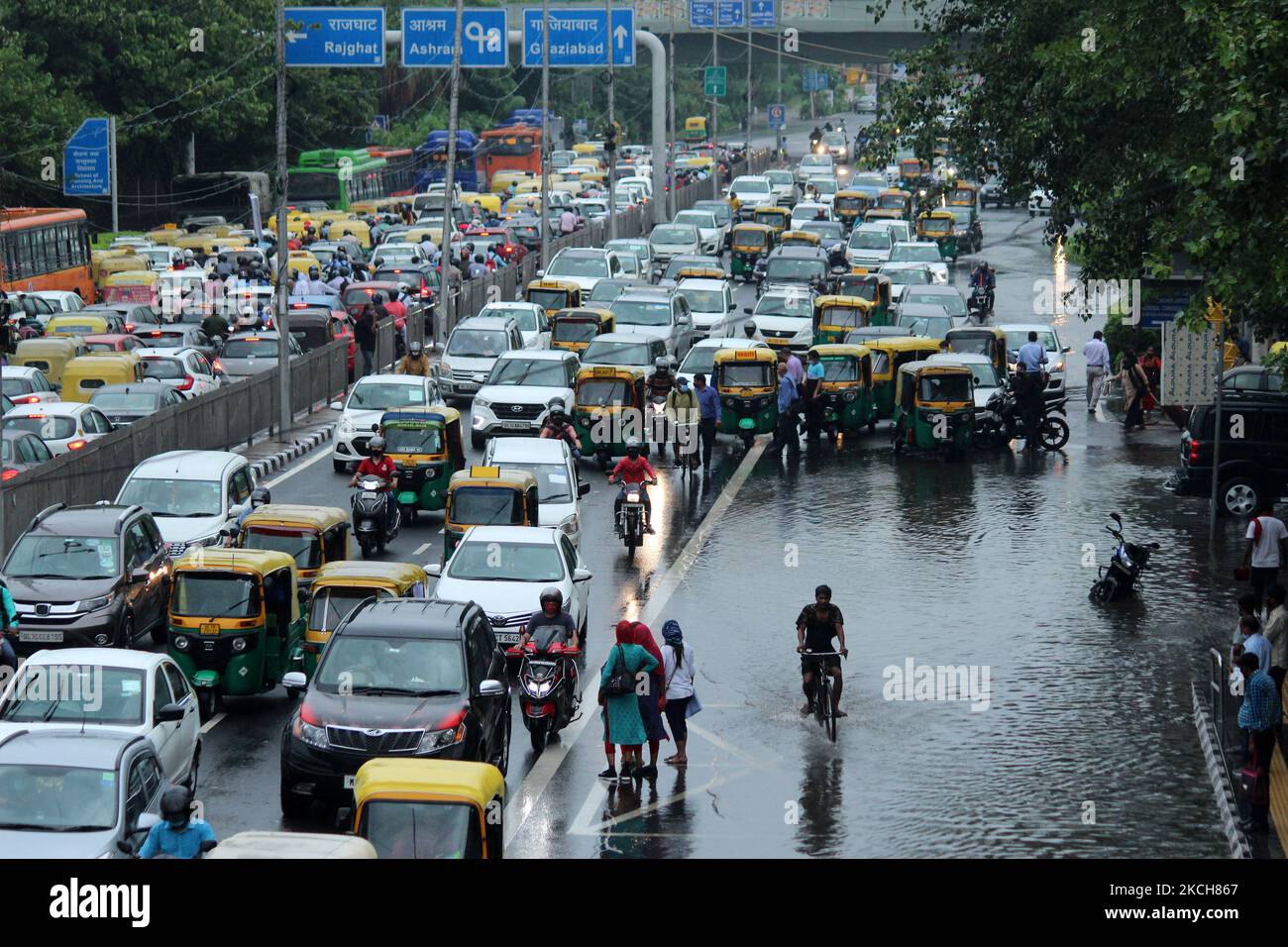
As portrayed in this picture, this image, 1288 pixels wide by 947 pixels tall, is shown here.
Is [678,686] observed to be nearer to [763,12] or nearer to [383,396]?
[383,396]

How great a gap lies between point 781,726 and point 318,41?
146 ft

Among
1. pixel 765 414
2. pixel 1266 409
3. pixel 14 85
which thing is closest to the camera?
pixel 1266 409

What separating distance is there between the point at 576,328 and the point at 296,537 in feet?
65.7

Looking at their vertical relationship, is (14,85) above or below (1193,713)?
above

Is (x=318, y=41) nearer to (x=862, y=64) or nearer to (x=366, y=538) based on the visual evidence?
(x=366, y=538)

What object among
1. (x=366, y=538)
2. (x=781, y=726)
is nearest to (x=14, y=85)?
(x=366, y=538)

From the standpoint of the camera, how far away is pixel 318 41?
2425 inches

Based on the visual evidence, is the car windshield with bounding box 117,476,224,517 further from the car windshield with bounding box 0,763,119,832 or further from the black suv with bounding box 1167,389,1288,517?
the black suv with bounding box 1167,389,1288,517

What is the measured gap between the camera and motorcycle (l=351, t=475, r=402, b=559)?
28094 millimetres

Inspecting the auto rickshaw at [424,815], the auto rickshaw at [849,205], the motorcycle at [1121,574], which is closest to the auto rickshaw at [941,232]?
the auto rickshaw at [849,205]

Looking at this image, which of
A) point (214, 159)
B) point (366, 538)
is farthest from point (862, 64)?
point (366, 538)

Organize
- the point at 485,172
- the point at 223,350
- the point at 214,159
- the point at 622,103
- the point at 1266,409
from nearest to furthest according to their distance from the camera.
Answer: the point at 1266,409 → the point at 223,350 → the point at 214,159 → the point at 485,172 → the point at 622,103

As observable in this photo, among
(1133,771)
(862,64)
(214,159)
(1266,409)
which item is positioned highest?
(862,64)

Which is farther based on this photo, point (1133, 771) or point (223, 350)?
point (223, 350)
